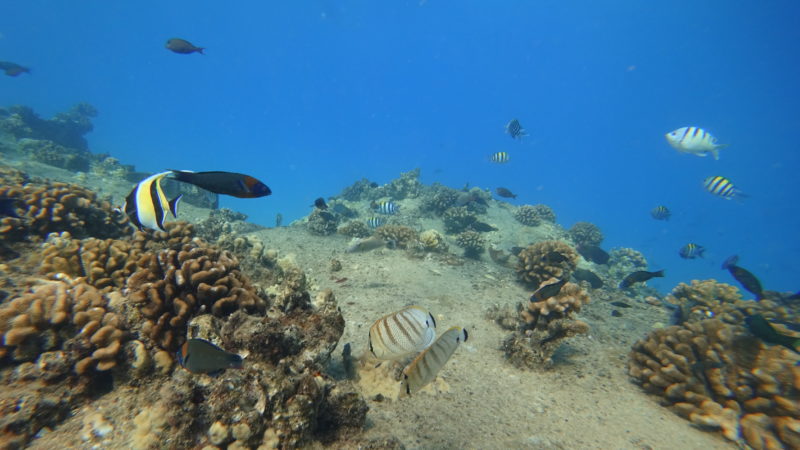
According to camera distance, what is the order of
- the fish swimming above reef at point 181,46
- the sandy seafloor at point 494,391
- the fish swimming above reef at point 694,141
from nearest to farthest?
1. the sandy seafloor at point 494,391
2. the fish swimming above reef at point 694,141
3. the fish swimming above reef at point 181,46

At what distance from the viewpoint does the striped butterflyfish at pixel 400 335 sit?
2922 mm

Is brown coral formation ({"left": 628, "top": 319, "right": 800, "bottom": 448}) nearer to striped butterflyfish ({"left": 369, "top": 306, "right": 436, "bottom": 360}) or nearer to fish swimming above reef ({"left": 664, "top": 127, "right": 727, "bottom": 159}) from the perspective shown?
striped butterflyfish ({"left": 369, "top": 306, "right": 436, "bottom": 360})

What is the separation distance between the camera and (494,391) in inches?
177


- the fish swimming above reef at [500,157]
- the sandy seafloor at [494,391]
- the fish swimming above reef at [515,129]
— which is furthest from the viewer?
the fish swimming above reef at [500,157]

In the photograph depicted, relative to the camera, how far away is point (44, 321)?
275 centimetres

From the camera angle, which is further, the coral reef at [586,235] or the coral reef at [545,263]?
the coral reef at [586,235]

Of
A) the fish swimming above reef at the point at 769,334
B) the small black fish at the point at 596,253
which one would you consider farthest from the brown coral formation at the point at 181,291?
the small black fish at the point at 596,253

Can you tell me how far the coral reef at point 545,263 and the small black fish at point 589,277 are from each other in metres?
1.52

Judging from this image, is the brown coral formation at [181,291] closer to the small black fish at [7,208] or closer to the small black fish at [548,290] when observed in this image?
the small black fish at [7,208]

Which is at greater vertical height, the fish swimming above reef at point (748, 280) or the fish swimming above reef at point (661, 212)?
the fish swimming above reef at point (661, 212)

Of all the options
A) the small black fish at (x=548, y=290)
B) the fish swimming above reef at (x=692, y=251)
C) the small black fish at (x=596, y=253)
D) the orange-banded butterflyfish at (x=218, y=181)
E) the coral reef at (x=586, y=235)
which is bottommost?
the orange-banded butterflyfish at (x=218, y=181)

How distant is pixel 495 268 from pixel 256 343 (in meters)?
8.81

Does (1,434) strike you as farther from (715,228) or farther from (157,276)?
(715,228)

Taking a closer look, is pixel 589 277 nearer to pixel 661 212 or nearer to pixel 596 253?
pixel 596 253
